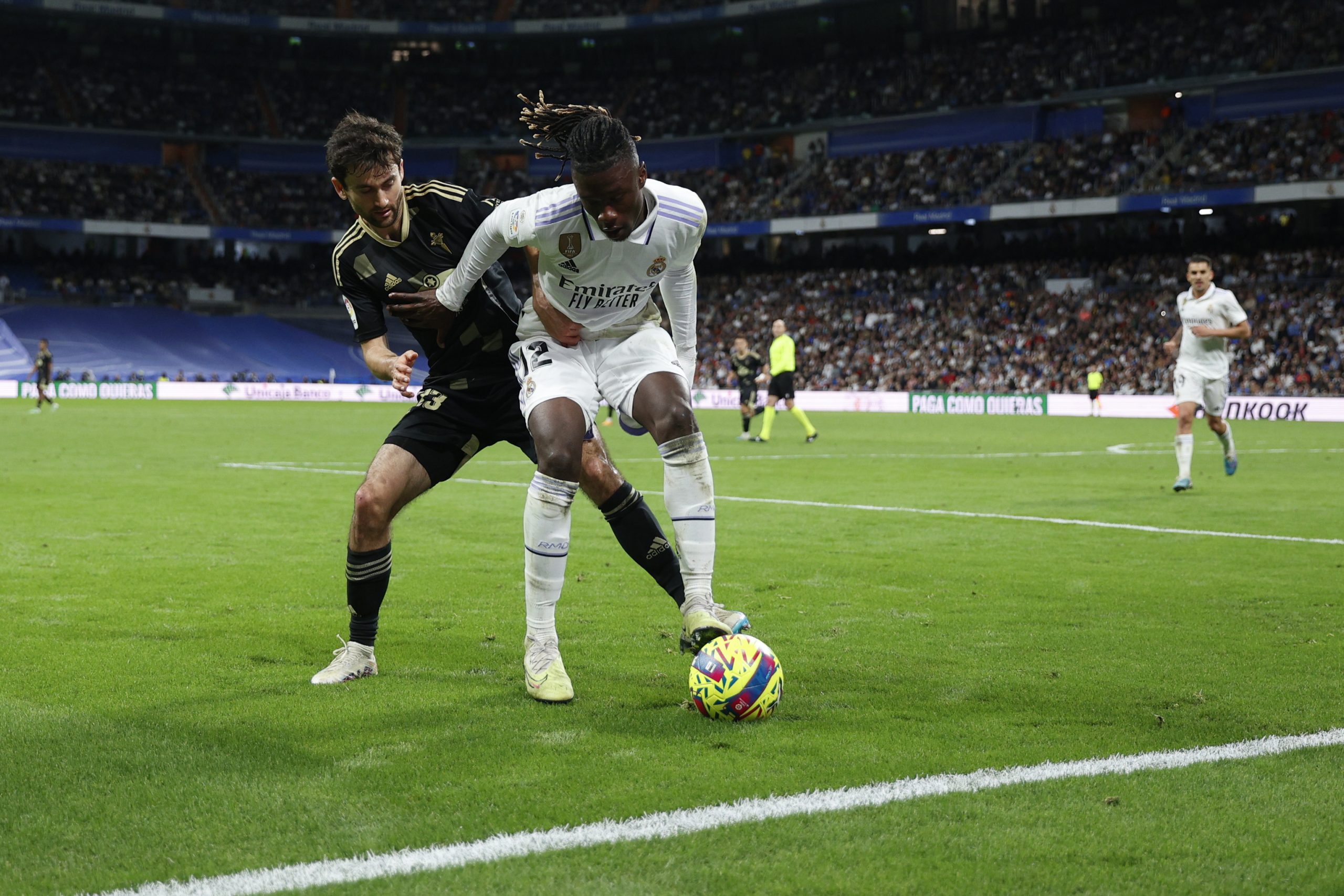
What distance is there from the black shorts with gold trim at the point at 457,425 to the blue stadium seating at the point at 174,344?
4980 centimetres

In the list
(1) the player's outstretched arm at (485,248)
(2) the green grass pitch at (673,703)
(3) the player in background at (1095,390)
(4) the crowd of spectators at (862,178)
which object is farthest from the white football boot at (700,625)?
(4) the crowd of spectators at (862,178)

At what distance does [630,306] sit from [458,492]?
7.95 metres

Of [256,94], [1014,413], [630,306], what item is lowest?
[1014,413]

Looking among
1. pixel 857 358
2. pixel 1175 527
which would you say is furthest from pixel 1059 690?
pixel 857 358

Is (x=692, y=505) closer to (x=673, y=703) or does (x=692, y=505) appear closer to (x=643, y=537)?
(x=643, y=537)

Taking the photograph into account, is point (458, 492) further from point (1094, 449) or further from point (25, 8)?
point (25, 8)

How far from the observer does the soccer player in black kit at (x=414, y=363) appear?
5258 millimetres

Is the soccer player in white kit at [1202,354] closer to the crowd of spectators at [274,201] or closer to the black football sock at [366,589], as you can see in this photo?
the black football sock at [366,589]

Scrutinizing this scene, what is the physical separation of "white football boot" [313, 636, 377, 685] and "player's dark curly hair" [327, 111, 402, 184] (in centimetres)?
189

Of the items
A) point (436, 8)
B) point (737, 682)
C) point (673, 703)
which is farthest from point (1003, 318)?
point (737, 682)

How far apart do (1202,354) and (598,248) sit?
10.5 meters

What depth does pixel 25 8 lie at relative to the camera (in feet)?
179

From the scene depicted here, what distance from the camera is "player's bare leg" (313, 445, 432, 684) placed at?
5242mm

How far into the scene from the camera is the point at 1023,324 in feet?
150
